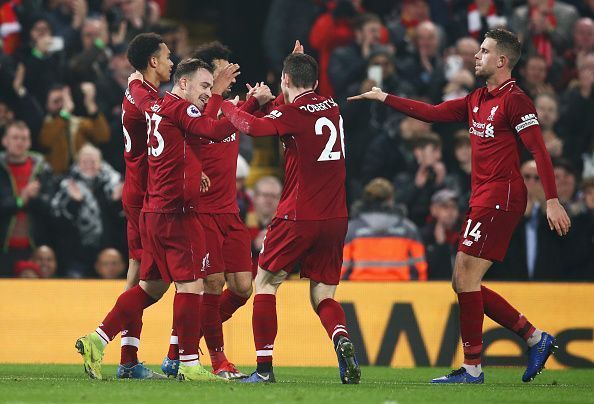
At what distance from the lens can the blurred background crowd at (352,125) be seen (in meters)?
14.7

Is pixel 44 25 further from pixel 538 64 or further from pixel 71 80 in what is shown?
pixel 538 64

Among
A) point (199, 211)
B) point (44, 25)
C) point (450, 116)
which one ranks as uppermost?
point (44, 25)

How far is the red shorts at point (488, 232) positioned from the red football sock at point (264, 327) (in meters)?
1.63

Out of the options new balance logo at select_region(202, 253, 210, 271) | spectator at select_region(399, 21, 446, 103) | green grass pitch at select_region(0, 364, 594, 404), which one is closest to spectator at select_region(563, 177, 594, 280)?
spectator at select_region(399, 21, 446, 103)

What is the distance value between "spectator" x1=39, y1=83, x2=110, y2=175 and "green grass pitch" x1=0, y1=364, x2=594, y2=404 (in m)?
4.82

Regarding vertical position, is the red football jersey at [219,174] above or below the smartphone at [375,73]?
below

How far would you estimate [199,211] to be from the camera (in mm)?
10844

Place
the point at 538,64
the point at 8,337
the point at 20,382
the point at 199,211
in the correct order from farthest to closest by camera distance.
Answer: the point at 538,64 → the point at 8,337 → the point at 199,211 → the point at 20,382

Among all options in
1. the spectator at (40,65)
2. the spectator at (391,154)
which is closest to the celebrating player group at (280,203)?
the spectator at (391,154)

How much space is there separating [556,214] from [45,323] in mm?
5441

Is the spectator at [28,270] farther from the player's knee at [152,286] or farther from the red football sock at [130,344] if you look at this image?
the player's knee at [152,286]

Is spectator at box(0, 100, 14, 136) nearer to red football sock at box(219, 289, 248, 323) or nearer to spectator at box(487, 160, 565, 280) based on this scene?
red football sock at box(219, 289, 248, 323)

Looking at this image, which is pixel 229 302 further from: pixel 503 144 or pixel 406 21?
pixel 406 21

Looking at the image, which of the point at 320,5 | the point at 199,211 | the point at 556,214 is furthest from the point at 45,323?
the point at 320,5
